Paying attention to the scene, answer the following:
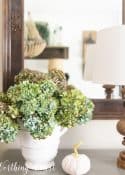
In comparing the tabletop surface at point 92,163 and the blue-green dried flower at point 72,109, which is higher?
the blue-green dried flower at point 72,109

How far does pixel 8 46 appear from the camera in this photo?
1356 millimetres

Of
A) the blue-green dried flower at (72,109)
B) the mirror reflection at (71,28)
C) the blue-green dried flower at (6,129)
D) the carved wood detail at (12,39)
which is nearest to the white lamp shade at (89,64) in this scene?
the mirror reflection at (71,28)

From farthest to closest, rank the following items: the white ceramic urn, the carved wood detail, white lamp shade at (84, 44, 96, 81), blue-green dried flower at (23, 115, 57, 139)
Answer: the carved wood detail < white lamp shade at (84, 44, 96, 81) < the white ceramic urn < blue-green dried flower at (23, 115, 57, 139)

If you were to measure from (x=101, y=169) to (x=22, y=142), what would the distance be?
32 cm

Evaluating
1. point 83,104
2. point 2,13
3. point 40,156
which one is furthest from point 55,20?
point 40,156

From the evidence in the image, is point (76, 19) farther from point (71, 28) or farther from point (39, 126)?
point (39, 126)

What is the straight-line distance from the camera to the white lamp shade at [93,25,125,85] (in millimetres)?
1039

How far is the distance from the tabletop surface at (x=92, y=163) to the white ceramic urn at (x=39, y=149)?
0.10 feet

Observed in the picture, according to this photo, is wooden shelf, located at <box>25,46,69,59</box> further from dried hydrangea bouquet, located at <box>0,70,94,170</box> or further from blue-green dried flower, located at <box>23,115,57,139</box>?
blue-green dried flower, located at <box>23,115,57,139</box>

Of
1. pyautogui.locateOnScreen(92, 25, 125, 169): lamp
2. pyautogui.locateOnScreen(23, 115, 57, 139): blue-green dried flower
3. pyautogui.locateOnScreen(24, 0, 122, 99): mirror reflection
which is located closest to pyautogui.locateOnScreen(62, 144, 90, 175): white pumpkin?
pyautogui.locateOnScreen(23, 115, 57, 139): blue-green dried flower

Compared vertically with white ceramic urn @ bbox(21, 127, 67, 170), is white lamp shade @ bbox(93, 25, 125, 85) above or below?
above

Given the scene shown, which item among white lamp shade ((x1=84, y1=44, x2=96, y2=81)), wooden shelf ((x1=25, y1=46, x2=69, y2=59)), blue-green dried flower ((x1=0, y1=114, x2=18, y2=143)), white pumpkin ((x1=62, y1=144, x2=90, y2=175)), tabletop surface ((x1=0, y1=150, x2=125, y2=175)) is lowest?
tabletop surface ((x1=0, y1=150, x2=125, y2=175))

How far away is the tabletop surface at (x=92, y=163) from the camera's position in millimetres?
1100

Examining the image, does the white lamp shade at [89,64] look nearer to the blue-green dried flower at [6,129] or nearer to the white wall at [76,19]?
the white wall at [76,19]
